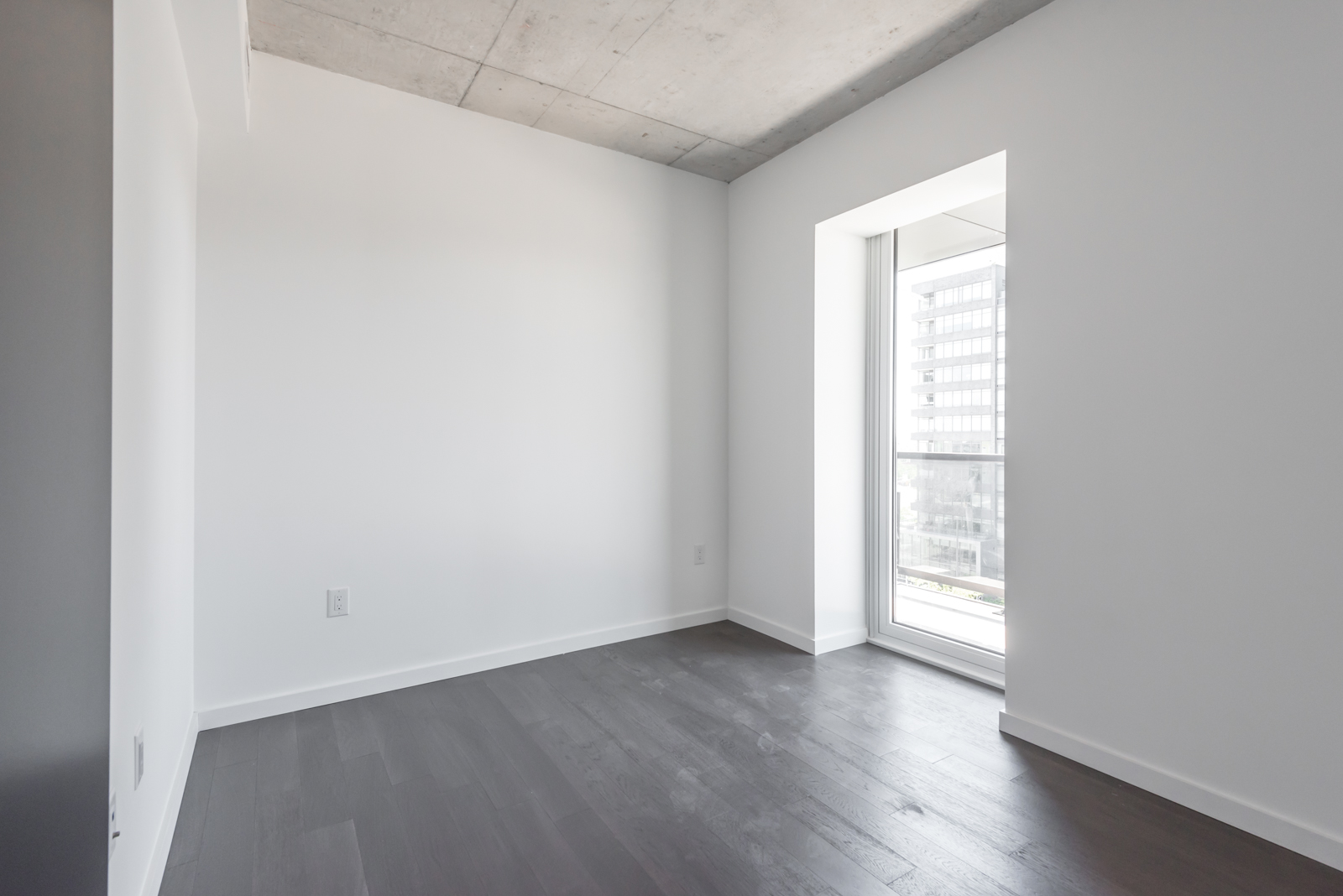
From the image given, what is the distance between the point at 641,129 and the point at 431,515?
217 cm

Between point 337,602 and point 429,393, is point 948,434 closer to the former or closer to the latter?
point 429,393

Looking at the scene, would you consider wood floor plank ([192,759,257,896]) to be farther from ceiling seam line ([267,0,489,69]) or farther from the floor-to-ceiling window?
the floor-to-ceiling window

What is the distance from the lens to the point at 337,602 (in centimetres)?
277

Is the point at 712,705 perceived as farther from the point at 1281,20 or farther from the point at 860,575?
the point at 1281,20

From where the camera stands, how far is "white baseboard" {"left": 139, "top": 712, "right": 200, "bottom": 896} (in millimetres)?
1598

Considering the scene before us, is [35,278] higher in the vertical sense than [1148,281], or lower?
lower

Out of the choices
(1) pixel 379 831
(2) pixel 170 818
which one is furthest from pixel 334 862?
(2) pixel 170 818

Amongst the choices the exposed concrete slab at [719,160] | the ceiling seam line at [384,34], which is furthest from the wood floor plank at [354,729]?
the exposed concrete slab at [719,160]

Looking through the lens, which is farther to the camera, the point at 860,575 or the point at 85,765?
the point at 860,575

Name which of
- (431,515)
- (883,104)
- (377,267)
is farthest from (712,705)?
(883,104)

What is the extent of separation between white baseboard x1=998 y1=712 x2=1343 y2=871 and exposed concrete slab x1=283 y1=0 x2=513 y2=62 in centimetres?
325

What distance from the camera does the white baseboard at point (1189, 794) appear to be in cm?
174

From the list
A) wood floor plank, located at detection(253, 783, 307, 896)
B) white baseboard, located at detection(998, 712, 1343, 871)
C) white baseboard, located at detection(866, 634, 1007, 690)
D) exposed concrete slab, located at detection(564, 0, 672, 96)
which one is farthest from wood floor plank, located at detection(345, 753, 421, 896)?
exposed concrete slab, located at detection(564, 0, 672, 96)

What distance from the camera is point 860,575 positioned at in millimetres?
3590
